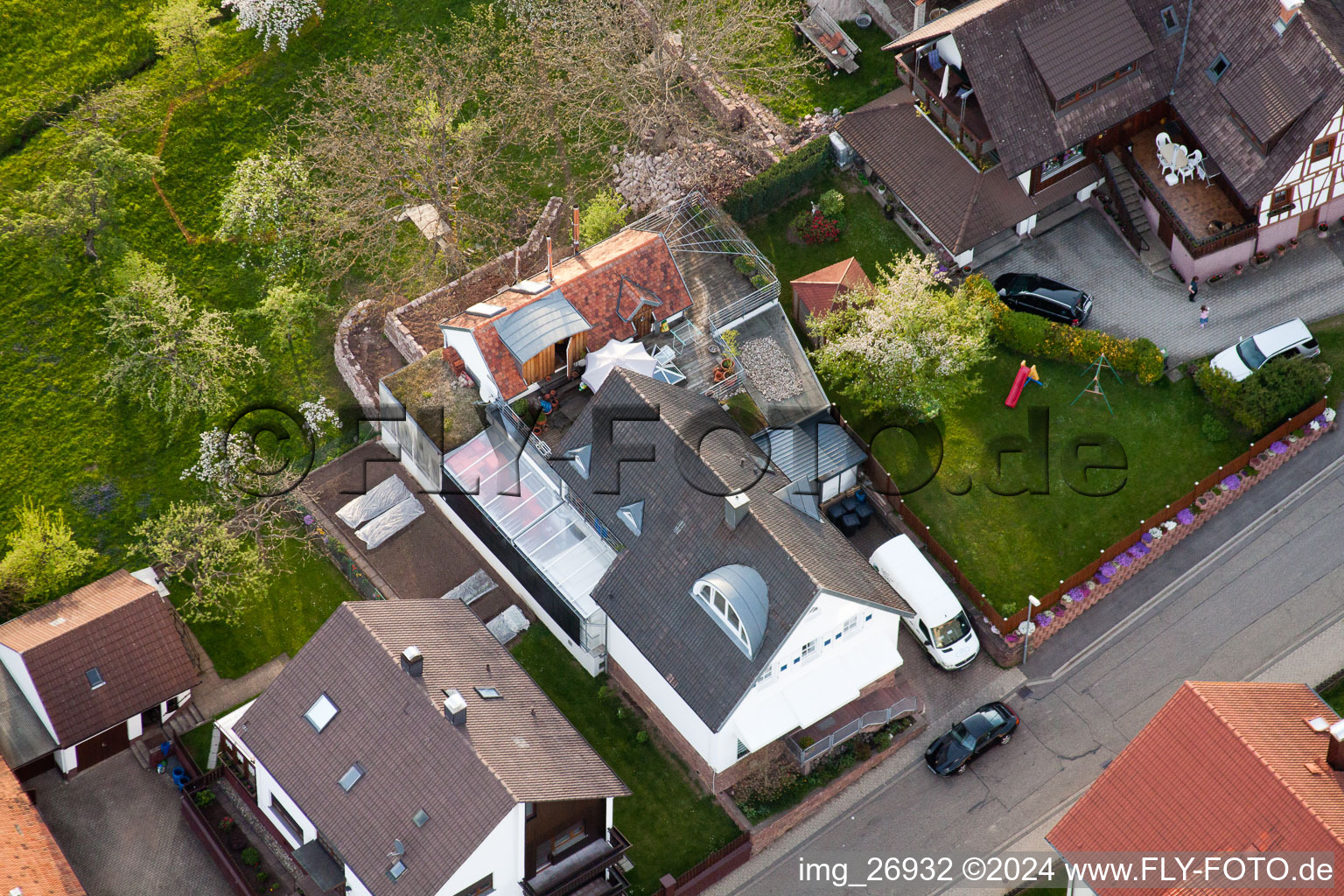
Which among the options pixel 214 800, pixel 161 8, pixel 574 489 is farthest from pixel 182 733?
pixel 161 8

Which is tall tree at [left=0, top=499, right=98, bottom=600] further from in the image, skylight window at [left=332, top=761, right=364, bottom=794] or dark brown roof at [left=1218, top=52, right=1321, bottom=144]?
dark brown roof at [left=1218, top=52, right=1321, bottom=144]

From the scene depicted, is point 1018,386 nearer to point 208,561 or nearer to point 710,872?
point 710,872

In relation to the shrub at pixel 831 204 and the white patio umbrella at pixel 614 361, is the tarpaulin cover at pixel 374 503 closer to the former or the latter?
the white patio umbrella at pixel 614 361

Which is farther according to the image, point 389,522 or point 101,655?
point 389,522

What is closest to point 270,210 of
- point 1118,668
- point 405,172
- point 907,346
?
point 405,172

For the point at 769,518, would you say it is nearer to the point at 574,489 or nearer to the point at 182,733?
the point at 574,489

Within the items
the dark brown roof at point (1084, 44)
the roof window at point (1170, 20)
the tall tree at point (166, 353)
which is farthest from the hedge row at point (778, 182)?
the tall tree at point (166, 353)
